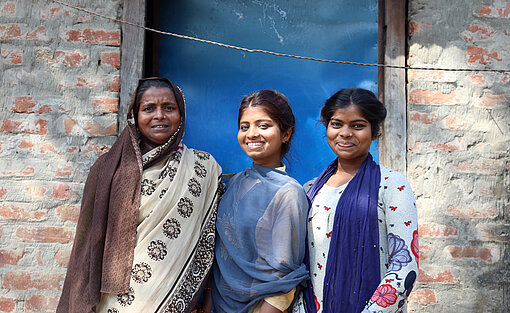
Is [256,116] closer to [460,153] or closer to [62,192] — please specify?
[62,192]

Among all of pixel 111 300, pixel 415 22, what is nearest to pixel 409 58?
pixel 415 22

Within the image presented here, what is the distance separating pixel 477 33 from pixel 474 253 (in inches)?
50.3

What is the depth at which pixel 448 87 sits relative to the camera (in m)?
2.72

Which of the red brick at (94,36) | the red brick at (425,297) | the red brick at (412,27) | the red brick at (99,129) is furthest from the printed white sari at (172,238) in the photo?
the red brick at (412,27)

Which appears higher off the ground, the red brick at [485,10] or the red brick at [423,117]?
the red brick at [485,10]

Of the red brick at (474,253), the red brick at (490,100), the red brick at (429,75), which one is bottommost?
the red brick at (474,253)

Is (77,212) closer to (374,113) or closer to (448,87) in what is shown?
(374,113)

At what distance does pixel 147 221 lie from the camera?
2.07 meters

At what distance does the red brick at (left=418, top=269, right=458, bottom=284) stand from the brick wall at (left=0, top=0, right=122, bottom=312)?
191 cm

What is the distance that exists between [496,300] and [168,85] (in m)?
2.16

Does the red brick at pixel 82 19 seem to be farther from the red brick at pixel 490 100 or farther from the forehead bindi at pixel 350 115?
the red brick at pixel 490 100

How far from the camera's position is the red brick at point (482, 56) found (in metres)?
2.73

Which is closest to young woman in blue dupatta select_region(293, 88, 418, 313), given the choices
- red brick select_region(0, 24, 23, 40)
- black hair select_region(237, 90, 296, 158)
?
black hair select_region(237, 90, 296, 158)

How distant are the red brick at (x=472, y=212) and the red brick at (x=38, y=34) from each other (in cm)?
248
